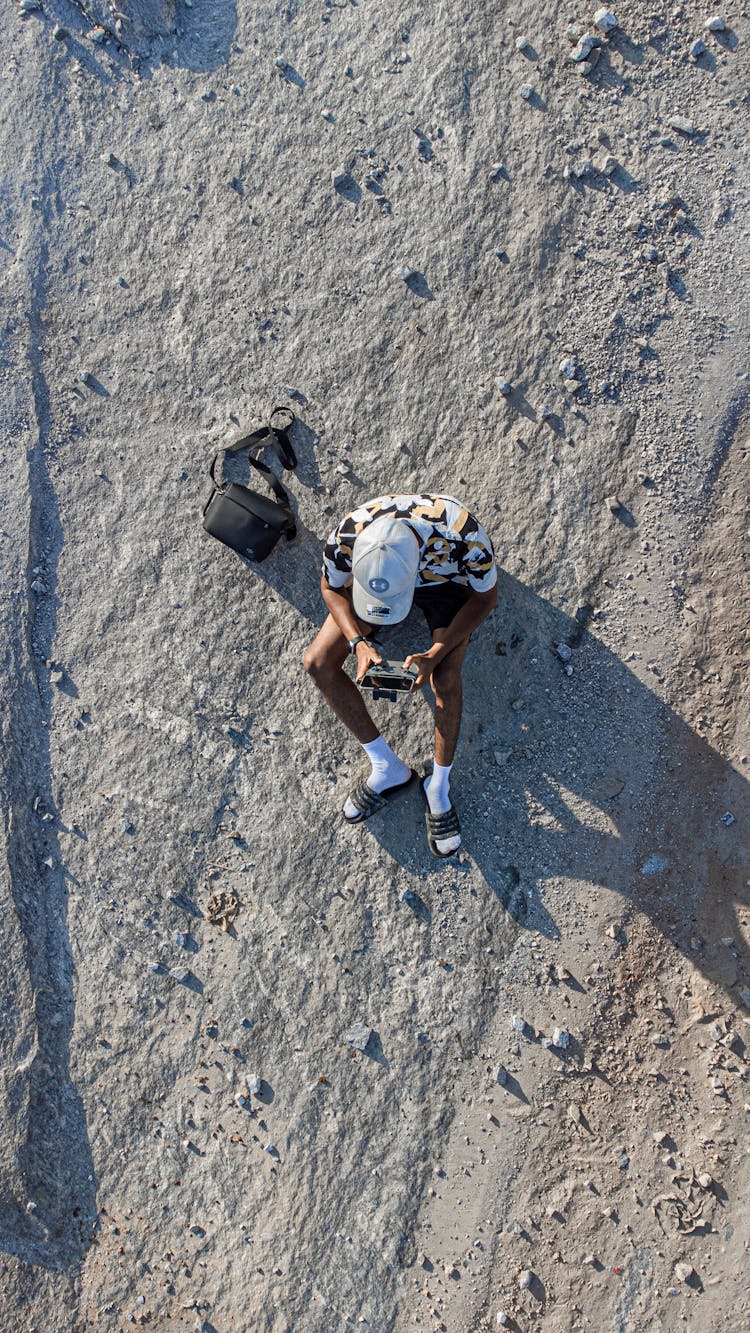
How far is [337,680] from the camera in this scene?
175 inches

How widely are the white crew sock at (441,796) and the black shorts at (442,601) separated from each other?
88 centimetres

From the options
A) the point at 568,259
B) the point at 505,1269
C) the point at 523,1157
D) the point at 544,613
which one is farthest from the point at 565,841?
the point at 568,259

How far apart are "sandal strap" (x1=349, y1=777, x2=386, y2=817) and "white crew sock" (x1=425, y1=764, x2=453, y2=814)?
30 cm

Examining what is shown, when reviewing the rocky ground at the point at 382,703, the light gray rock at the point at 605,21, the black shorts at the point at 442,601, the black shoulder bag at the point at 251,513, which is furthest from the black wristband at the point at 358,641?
the light gray rock at the point at 605,21

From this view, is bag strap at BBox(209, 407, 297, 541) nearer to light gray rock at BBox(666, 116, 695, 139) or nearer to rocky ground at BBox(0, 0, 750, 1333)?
rocky ground at BBox(0, 0, 750, 1333)

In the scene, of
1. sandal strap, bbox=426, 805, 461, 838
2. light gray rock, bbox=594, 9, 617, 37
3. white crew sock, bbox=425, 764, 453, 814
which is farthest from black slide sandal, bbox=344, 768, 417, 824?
light gray rock, bbox=594, 9, 617, 37

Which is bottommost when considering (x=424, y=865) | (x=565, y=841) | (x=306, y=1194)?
(x=306, y=1194)

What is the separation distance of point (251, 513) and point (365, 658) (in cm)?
124

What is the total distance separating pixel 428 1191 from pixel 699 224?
605 centimetres

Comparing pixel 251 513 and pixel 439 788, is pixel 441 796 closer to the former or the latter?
pixel 439 788

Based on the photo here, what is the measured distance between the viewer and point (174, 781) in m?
4.79

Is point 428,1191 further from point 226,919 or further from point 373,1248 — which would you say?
point 226,919

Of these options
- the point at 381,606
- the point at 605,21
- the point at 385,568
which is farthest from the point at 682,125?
the point at 381,606

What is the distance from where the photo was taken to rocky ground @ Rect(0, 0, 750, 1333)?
448 centimetres
